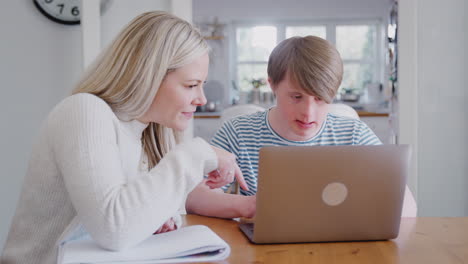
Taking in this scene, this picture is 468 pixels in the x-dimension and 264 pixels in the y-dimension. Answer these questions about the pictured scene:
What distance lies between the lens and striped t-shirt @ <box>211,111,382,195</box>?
1779 millimetres

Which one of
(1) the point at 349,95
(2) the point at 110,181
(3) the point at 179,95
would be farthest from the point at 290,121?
(1) the point at 349,95

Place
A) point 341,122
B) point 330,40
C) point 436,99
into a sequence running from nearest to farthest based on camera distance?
point 341,122 → point 436,99 → point 330,40

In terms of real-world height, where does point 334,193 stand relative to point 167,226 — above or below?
above

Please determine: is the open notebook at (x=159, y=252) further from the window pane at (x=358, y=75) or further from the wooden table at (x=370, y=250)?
the window pane at (x=358, y=75)

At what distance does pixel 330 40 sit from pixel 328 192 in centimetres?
598

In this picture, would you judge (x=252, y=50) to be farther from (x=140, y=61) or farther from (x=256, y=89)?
(x=140, y=61)

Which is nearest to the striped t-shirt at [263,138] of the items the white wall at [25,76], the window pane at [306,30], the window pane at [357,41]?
the white wall at [25,76]

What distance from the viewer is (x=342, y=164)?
106 cm

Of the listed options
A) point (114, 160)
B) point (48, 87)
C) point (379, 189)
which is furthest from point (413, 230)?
point (48, 87)

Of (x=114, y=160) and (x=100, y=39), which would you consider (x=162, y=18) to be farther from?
(x=100, y=39)

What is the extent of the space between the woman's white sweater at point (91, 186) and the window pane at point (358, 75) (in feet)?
19.6

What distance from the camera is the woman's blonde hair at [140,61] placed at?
47.3 inches

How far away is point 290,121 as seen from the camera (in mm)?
1707

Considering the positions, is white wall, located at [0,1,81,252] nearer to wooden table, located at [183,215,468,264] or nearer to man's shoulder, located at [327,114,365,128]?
man's shoulder, located at [327,114,365,128]
